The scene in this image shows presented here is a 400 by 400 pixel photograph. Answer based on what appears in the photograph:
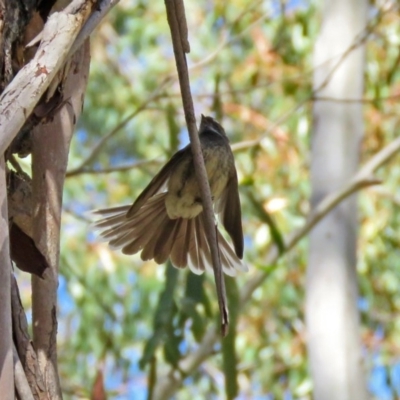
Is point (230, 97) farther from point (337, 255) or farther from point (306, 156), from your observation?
point (337, 255)

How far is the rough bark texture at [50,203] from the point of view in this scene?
1.45 m

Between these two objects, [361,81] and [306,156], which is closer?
[361,81]

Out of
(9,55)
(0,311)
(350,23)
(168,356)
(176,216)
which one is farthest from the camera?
(350,23)

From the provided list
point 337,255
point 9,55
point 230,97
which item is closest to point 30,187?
point 9,55

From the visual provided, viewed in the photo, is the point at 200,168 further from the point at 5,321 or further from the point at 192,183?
the point at 192,183

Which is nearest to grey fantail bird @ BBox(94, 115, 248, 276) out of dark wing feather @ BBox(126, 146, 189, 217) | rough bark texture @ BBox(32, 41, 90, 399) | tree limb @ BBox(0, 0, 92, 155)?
dark wing feather @ BBox(126, 146, 189, 217)

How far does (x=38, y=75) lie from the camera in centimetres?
127

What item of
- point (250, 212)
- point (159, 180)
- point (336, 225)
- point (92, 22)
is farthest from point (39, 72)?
point (250, 212)

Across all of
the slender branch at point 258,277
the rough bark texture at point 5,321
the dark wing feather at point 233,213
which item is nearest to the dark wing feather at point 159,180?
the dark wing feather at point 233,213

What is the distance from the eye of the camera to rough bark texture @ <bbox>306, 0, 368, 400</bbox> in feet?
11.6

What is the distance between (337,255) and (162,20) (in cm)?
353

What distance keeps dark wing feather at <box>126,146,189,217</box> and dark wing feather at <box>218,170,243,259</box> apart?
0.15 meters

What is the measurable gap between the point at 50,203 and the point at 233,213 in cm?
55

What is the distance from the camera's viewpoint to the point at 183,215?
2.17 metres
